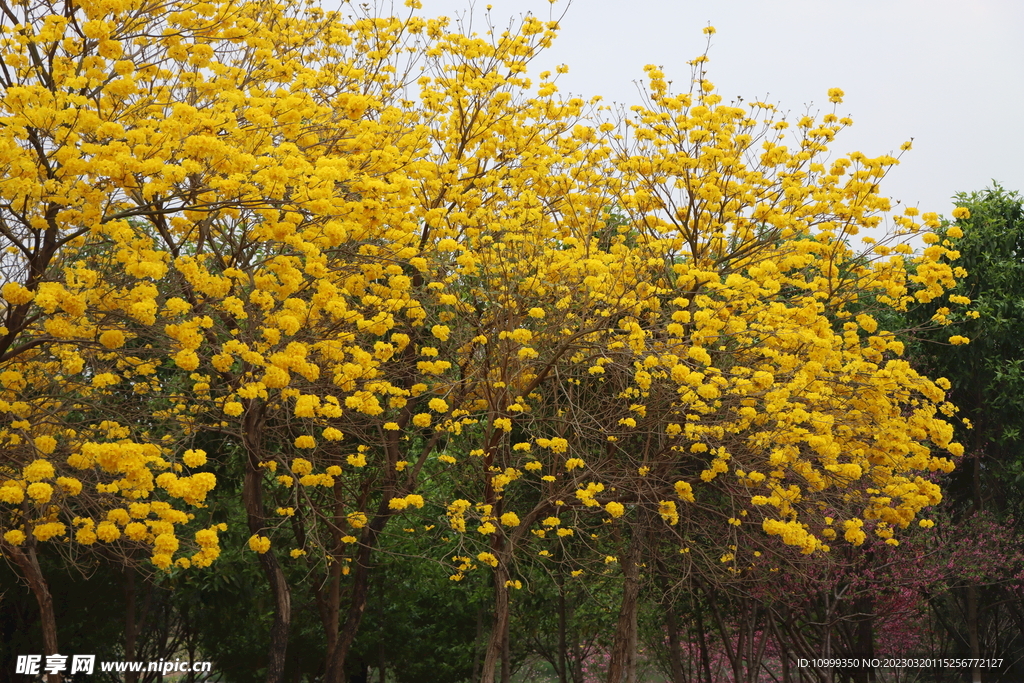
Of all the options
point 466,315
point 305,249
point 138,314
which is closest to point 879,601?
point 466,315

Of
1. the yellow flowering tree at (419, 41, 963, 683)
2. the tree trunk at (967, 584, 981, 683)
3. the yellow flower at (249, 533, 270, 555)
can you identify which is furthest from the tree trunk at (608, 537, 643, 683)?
the tree trunk at (967, 584, 981, 683)

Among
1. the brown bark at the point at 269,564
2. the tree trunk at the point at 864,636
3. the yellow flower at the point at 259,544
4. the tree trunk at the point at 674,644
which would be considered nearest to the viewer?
the yellow flower at the point at 259,544

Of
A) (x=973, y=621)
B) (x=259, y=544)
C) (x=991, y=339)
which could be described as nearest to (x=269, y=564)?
(x=259, y=544)

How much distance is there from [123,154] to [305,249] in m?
1.30

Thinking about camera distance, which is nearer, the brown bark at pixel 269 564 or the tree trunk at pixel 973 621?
the brown bark at pixel 269 564

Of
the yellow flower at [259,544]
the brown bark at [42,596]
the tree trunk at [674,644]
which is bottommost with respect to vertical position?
the tree trunk at [674,644]

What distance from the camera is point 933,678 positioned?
1766cm

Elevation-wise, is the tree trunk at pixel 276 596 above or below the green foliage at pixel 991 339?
below

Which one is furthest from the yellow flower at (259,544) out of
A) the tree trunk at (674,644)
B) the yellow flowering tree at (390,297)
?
the tree trunk at (674,644)

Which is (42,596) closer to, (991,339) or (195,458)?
(195,458)

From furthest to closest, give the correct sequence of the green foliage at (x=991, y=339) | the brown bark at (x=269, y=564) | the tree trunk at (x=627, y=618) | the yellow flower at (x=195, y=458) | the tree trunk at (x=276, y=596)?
the green foliage at (x=991, y=339)
the tree trunk at (x=627, y=618)
the tree trunk at (x=276, y=596)
the brown bark at (x=269, y=564)
the yellow flower at (x=195, y=458)

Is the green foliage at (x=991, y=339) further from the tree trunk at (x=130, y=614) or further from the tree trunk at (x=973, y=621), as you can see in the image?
the tree trunk at (x=130, y=614)

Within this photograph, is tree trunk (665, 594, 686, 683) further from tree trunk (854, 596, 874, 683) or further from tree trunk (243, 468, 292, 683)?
tree trunk (243, 468, 292, 683)

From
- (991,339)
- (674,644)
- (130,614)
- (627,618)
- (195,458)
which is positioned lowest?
(674,644)
